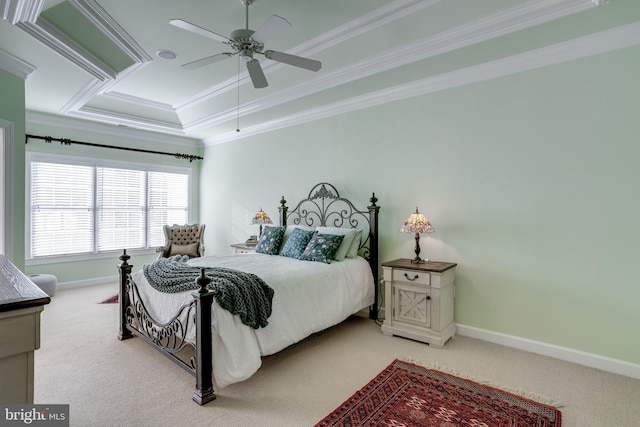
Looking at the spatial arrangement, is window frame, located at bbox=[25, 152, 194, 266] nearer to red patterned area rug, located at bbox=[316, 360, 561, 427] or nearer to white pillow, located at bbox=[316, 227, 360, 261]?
white pillow, located at bbox=[316, 227, 360, 261]

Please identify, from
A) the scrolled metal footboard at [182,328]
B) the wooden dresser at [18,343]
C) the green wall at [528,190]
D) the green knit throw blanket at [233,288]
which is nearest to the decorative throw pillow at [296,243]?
the green wall at [528,190]

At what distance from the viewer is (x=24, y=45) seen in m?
3.15

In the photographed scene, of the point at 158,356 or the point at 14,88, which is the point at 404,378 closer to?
the point at 158,356

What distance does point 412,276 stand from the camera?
3475mm

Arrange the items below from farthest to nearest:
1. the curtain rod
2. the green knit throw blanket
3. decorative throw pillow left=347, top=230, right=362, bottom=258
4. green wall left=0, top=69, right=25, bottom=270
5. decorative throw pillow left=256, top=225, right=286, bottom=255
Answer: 1. the curtain rod
2. decorative throw pillow left=256, top=225, right=286, bottom=255
3. decorative throw pillow left=347, top=230, right=362, bottom=258
4. green wall left=0, top=69, right=25, bottom=270
5. the green knit throw blanket

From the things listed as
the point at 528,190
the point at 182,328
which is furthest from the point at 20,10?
the point at 528,190

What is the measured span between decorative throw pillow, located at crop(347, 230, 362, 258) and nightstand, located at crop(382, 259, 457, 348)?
0.55m

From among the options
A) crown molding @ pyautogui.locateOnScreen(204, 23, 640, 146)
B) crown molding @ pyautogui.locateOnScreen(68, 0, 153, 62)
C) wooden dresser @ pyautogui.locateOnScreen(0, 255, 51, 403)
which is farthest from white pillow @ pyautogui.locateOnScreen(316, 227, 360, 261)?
wooden dresser @ pyautogui.locateOnScreen(0, 255, 51, 403)

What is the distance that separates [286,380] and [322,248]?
1534mm

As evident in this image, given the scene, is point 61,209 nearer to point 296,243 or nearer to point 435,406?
point 296,243

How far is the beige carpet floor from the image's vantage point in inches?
88.4

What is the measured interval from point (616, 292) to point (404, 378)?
6.38ft

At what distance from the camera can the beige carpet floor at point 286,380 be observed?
2.25 m

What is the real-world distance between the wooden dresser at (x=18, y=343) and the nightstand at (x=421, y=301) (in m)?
2.99
